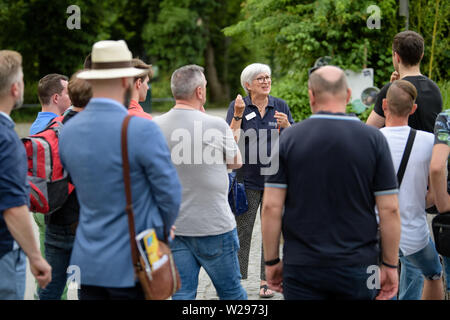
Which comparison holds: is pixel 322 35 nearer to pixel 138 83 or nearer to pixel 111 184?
pixel 138 83

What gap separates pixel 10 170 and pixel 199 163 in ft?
4.28

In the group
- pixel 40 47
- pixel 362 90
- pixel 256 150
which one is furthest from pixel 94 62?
pixel 40 47

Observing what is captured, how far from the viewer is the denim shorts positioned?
157 inches

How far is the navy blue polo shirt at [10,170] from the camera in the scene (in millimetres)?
3041

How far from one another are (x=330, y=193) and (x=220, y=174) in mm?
1142

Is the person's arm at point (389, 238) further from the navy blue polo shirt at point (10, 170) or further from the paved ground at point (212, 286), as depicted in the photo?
the paved ground at point (212, 286)

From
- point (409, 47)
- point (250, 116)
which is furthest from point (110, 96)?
point (250, 116)

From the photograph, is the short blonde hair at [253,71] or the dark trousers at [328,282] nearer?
the dark trousers at [328,282]

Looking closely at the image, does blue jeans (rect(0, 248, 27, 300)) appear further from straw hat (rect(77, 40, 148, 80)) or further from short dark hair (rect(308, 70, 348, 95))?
short dark hair (rect(308, 70, 348, 95))

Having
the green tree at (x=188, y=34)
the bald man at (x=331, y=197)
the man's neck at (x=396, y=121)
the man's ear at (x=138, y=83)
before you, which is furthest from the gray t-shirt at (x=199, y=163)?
the green tree at (x=188, y=34)

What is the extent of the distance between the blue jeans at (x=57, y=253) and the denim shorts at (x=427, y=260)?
2.20 metres

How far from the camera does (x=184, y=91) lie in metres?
4.02

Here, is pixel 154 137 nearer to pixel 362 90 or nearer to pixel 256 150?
pixel 256 150

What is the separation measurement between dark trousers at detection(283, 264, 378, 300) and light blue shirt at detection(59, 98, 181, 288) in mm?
784
